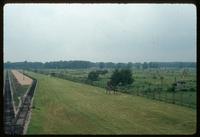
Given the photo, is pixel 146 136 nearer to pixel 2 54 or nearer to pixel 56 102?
pixel 2 54

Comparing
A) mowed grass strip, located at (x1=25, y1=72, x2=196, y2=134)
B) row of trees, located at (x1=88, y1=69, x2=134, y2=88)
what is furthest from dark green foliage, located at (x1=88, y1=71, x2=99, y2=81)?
mowed grass strip, located at (x1=25, y1=72, x2=196, y2=134)

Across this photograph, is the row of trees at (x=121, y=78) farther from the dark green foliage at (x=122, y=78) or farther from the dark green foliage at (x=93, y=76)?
the dark green foliage at (x=93, y=76)

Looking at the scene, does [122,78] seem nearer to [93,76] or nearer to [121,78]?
[121,78]

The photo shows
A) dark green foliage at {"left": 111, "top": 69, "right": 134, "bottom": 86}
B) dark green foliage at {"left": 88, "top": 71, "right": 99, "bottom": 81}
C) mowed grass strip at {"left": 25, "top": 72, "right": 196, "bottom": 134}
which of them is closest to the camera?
mowed grass strip at {"left": 25, "top": 72, "right": 196, "bottom": 134}

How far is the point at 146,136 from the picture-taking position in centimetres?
185

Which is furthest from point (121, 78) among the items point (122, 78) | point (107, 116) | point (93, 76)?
point (107, 116)

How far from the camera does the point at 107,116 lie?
30047mm

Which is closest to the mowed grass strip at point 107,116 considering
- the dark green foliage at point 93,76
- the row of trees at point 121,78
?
the row of trees at point 121,78

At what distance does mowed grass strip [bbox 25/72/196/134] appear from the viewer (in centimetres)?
2350

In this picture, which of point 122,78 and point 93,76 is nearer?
point 122,78

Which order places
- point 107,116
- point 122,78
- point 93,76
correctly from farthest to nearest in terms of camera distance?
point 93,76
point 122,78
point 107,116

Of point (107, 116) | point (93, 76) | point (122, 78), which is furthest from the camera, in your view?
point (93, 76)

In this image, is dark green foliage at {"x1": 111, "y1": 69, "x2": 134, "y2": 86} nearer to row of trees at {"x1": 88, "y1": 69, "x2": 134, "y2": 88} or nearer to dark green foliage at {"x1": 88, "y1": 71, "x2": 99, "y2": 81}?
row of trees at {"x1": 88, "y1": 69, "x2": 134, "y2": 88}

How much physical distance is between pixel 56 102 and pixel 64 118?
27.5ft
